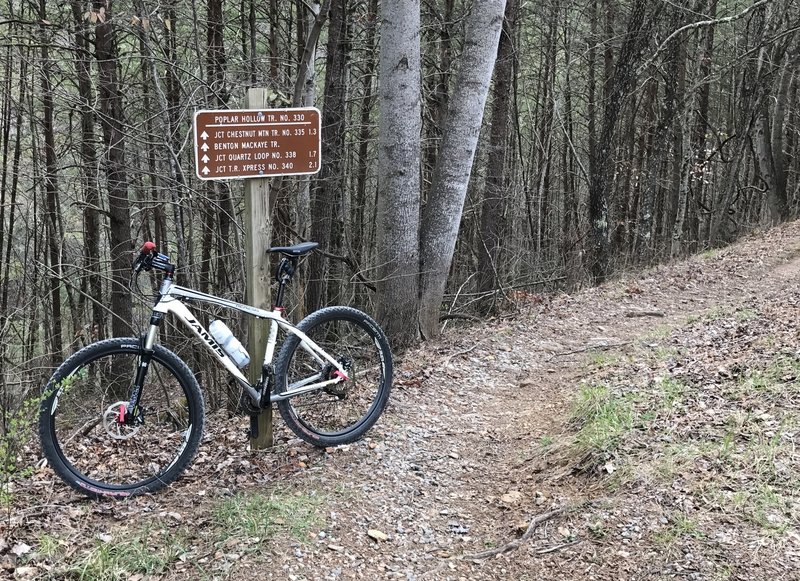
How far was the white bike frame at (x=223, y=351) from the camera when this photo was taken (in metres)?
3.89

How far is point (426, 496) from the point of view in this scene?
4098 millimetres

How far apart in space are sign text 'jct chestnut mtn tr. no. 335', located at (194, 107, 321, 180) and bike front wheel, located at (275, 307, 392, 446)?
990 mm

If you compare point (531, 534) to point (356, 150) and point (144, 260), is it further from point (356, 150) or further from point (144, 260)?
point (356, 150)

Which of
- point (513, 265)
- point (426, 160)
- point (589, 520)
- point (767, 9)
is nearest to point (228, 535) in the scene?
point (589, 520)

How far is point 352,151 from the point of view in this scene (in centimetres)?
1288

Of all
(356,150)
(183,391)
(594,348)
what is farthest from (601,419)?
(356,150)

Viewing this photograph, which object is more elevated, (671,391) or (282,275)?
(282,275)

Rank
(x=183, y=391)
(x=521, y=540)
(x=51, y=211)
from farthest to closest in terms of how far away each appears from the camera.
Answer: (x=51, y=211), (x=183, y=391), (x=521, y=540)

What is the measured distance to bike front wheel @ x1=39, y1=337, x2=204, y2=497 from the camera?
3.60 metres

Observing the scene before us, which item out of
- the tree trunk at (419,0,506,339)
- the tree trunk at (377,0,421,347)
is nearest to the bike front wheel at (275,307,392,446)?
the tree trunk at (377,0,421,347)

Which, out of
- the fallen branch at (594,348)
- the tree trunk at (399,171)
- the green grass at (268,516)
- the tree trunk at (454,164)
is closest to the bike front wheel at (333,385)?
the green grass at (268,516)

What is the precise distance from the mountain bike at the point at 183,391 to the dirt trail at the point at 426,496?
0.20 metres

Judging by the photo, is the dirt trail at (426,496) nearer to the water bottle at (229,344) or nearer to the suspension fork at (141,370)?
the suspension fork at (141,370)

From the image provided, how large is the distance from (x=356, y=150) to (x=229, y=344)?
957cm
